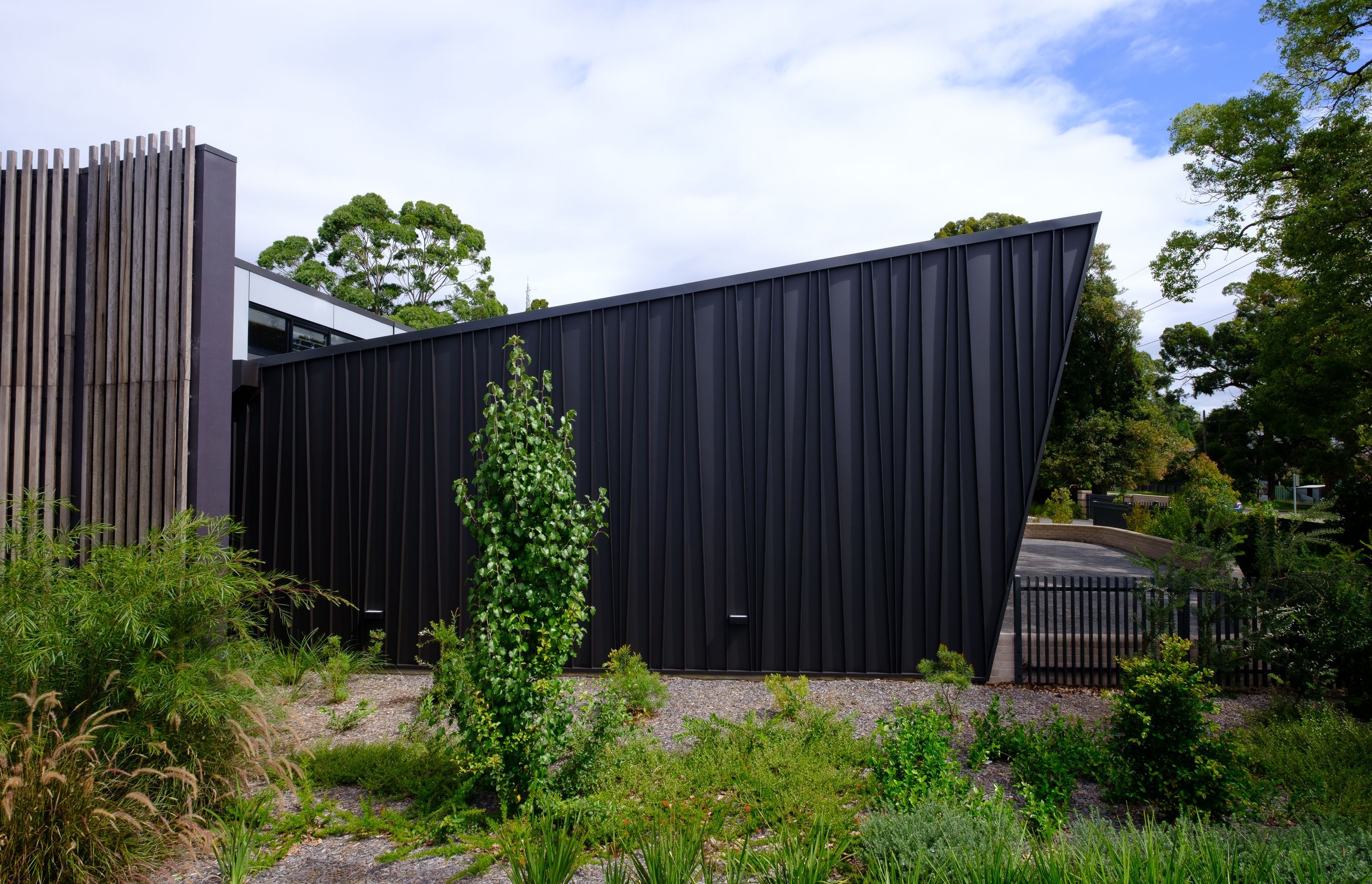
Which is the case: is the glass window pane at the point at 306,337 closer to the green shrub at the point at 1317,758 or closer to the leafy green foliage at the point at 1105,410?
the green shrub at the point at 1317,758

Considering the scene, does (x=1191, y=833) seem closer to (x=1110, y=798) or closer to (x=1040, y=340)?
(x=1110, y=798)

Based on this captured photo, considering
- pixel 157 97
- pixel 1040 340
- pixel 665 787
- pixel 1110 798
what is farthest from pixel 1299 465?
pixel 157 97

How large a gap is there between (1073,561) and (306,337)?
540 inches

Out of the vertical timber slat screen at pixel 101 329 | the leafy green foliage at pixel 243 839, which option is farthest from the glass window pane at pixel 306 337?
the leafy green foliage at pixel 243 839

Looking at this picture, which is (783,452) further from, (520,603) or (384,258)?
(384,258)

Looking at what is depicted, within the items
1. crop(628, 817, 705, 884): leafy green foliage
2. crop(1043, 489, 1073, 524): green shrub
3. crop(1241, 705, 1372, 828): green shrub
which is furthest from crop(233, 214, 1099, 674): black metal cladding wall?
crop(1043, 489, 1073, 524): green shrub

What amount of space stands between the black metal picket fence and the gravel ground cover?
0.17m

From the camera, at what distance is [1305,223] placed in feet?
40.7

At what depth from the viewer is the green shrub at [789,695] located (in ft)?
15.9

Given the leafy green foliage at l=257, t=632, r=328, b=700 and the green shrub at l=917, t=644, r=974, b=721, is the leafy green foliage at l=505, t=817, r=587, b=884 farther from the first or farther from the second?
the leafy green foliage at l=257, t=632, r=328, b=700

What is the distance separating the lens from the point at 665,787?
370 cm

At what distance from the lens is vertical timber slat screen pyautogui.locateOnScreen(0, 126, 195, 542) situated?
536cm

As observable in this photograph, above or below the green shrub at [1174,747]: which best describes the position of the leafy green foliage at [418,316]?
above

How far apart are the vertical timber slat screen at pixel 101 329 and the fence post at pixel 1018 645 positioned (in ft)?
21.8
